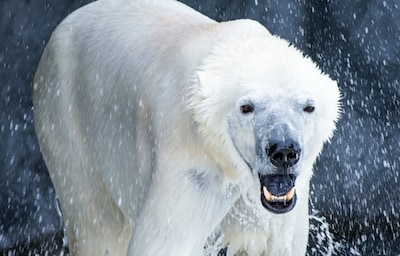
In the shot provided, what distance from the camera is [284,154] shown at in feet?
10.8

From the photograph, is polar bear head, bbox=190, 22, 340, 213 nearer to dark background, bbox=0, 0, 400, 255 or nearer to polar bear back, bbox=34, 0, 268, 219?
polar bear back, bbox=34, 0, 268, 219

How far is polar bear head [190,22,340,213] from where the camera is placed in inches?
132

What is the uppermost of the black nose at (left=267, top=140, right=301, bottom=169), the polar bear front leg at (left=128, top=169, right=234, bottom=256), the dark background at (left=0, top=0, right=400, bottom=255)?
the black nose at (left=267, top=140, right=301, bottom=169)

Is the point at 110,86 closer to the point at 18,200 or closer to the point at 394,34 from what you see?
the point at 18,200

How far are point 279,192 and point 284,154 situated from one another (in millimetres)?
183

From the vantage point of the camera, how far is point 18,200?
6043 mm

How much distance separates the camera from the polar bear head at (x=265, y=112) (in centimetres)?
335

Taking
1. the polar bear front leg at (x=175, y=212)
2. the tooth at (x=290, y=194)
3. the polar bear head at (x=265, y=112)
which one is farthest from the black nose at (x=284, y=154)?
the polar bear front leg at (x=175, y=212)

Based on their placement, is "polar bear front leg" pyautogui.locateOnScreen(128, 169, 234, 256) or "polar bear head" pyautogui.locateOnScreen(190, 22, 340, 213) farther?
"polar bear front leg" pyautogui.locateOnScreen(128, 169, 234, 256)

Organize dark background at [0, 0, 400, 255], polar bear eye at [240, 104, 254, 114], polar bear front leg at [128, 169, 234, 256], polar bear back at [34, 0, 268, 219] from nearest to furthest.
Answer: polar bear eye at [240, 104, 254, 114], polar bear front leg at [128, 169, 234, 256], polar bear back at [34, 0, 268, 219], dark background at [0, 0, 400, 255]

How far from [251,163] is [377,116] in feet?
9.74

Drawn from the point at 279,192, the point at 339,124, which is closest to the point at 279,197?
the point at 279,192

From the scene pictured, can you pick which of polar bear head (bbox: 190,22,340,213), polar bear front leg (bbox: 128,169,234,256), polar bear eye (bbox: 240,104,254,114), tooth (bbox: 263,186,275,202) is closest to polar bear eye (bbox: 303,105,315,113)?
polar bear head (bbox: 190,22,340,213)

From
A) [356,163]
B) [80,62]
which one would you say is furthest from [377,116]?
[80,62]
